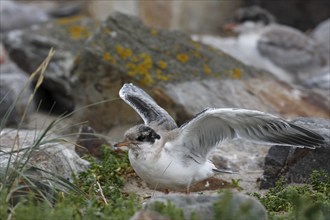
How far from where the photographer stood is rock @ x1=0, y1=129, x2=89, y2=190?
5457 millimetres

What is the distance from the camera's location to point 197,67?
32.7ft

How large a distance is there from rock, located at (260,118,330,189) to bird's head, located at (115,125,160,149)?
4.73 ft

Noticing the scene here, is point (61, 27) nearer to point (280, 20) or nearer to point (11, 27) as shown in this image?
point (11, 27)

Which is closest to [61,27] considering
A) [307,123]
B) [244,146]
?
[244,146]

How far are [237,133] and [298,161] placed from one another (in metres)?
1.11

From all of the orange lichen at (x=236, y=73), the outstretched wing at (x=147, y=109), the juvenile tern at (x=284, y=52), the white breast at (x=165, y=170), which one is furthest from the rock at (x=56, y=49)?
the white breast at (x=165, y=170)

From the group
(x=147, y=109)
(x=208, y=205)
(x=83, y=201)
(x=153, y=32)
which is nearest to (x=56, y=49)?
(x=153, y=32)

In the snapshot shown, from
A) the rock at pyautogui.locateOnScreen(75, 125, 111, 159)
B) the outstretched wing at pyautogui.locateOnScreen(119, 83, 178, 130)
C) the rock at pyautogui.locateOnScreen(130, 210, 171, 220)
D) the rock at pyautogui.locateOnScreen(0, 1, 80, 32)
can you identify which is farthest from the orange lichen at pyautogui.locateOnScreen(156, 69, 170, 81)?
the rock at pyautogui.locateOnScreen(0, 1, 80, 32)

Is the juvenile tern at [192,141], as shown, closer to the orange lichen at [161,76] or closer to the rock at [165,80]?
the rock at [165,80]

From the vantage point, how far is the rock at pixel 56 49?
10852 millimetres

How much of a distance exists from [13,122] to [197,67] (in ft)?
7.37

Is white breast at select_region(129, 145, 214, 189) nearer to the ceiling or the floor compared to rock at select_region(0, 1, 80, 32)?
nearer to the floor

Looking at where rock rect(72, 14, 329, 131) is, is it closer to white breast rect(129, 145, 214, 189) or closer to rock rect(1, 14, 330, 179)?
rock rect(1, 14, 330, 179)

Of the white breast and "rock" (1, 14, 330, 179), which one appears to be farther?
"rock" (1, 14, 330, 179)
